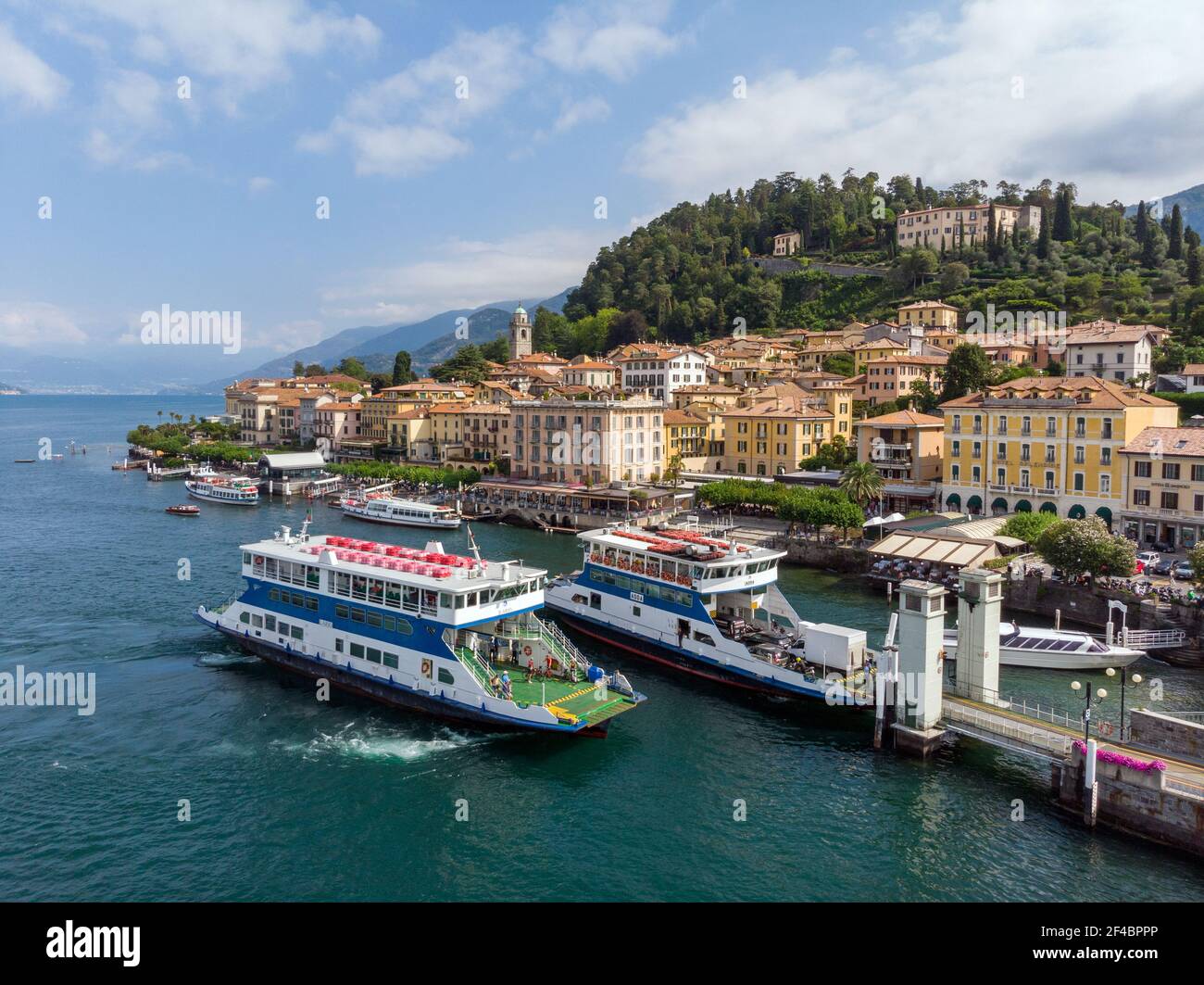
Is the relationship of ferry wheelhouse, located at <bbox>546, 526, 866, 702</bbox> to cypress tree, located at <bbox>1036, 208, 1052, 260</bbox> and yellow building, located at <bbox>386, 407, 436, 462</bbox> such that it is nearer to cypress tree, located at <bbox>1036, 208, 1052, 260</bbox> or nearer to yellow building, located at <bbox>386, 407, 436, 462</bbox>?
yellow building, located at <bbox>386, 407, 436, 462</bbox>

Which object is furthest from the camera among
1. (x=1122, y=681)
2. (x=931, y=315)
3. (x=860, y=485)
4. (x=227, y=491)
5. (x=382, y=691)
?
(x=931, y=315)

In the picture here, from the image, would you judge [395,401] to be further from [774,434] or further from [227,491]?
[774,434]

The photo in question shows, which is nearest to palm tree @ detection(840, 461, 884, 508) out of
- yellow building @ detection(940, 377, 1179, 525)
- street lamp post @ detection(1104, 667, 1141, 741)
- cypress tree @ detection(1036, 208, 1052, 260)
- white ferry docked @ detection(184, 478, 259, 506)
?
yellow building @ detection(940, 377, 1179, 525)

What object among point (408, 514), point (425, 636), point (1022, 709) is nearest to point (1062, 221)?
point (408, 514)

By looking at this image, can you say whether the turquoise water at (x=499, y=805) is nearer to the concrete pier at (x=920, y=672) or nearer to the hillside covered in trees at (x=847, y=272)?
the concrete pier at (x=920, y=672)

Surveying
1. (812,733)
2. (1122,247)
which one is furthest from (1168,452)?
(1122,247)

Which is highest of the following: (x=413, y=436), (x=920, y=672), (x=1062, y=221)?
(x=1062, y=221)

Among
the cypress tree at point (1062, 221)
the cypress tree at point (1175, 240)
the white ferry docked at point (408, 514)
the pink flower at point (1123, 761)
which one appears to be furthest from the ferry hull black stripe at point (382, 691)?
the cypress tree at point (1062, 221)
